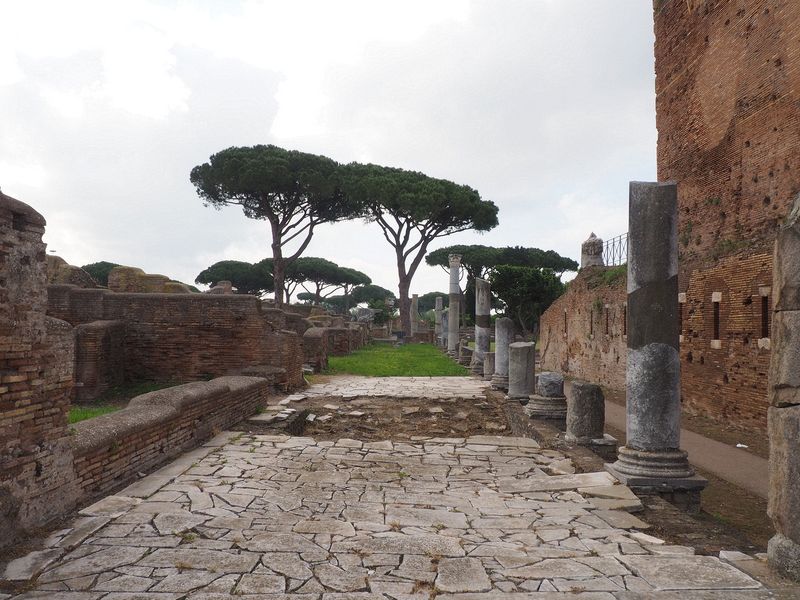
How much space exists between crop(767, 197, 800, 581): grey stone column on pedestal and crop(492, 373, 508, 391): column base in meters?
10.2

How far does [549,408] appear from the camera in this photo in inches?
353

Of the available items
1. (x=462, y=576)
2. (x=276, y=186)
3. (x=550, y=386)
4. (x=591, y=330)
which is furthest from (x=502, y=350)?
(x=276, y=186)

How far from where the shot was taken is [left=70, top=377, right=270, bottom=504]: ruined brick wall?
4.70 meters

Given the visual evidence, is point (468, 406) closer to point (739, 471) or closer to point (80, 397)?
point (739, 471)

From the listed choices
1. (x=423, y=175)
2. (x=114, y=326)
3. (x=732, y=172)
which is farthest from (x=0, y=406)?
(x=423, y=175)

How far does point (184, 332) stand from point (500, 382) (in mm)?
6842

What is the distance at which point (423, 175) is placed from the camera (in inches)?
1331

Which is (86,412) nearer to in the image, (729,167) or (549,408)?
(549,408)

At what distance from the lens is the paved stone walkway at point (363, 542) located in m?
3.16

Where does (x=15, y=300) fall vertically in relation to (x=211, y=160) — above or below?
below

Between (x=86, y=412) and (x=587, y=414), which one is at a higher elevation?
(x=587, y=414)

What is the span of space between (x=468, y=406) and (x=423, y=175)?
24100 millimetres

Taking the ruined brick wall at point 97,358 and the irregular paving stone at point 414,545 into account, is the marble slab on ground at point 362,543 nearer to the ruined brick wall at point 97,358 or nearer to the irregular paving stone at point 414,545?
the irregular paving stone at point 414,545

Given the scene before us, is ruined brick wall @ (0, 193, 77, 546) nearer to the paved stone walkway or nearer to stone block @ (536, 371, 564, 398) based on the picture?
the paved stone walkway
